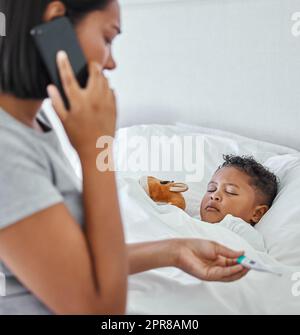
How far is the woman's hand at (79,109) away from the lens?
A: 0.41 meters

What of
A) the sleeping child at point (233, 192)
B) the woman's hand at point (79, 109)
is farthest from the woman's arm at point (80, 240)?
the sleeping child at point (233, 192)

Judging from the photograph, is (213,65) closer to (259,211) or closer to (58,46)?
(259,211)

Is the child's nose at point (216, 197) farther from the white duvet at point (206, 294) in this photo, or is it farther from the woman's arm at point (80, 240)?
the woman's arm at point (80, 240)

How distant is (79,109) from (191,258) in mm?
233

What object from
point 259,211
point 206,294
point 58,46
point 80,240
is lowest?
point 259,211

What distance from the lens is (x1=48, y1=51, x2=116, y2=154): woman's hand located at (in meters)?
0.41

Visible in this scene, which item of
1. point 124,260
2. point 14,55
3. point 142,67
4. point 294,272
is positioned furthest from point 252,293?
point 142,67

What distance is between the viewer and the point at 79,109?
413 mm

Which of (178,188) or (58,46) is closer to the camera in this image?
(58,46)

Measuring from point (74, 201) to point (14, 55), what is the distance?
5.0 inches

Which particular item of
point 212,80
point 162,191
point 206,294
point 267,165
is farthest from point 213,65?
point 206,294

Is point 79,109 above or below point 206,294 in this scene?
above

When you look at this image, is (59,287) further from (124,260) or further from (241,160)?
(241,160)

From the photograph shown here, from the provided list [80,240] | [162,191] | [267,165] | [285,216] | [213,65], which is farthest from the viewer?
[213,65]
